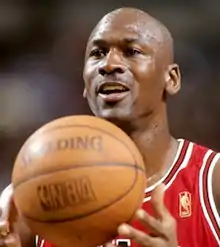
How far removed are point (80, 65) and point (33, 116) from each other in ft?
1.33

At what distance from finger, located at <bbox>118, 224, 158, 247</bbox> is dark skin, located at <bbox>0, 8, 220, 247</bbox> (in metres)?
0.49

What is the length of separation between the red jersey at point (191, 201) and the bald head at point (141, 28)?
0.30 m

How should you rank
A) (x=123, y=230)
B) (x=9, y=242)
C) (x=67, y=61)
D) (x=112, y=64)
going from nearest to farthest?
(x=123, y=230) → (x=9, y=242) → (x=112, y=64) → (x=67, y=61)

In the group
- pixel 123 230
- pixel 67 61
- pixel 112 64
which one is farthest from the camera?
pixel 67 61

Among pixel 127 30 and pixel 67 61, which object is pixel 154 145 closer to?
pixel 127 30

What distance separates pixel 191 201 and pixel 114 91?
37 centimetres

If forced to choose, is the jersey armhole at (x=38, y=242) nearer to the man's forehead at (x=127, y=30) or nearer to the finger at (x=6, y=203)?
the finger at (x=6, y=203)

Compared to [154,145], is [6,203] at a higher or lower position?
lower

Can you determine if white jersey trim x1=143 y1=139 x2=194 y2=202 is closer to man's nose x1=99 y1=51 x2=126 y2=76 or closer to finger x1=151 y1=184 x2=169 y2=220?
man's nose x1=99 y1=51 x2=126 y2=76

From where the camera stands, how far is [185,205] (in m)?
1.88

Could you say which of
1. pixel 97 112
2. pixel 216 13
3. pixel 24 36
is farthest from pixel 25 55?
pixel 97 112

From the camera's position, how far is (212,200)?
188 centimetres

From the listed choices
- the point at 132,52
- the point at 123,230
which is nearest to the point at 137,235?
the point at 123,230

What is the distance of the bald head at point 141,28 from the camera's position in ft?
6.18
